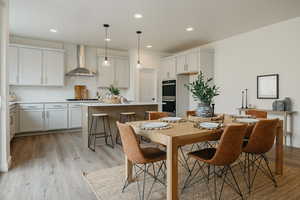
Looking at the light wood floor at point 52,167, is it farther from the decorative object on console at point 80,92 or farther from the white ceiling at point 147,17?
the white ceiling at point 147,17

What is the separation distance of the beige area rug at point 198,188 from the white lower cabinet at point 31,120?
326 centimetres

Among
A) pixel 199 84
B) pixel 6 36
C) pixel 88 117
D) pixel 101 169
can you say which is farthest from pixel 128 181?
pixel 6 36

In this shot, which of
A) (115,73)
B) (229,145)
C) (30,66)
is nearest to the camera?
(229,145)

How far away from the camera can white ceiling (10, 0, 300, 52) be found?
3.19 meters

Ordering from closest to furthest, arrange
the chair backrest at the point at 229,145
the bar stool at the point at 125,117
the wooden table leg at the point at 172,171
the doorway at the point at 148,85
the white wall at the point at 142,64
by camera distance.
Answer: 1. the wooden table leg at the point at 172,171
2. the chair backrest at the point at 229,145
3. the bar stool at the point at 125,117
4. the white wall at the point at 142,64
5. the doorway at the point at 148,85

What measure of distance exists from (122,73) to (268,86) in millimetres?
4384

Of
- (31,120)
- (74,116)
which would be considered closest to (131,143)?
(74,116)

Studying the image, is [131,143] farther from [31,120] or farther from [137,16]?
[31,120]

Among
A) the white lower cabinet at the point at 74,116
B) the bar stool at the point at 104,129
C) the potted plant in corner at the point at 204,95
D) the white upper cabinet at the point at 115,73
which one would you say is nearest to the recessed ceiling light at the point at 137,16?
the potted plant in corner at the point at 204,95

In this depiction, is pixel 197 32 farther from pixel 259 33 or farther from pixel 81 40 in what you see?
pixel 81 40

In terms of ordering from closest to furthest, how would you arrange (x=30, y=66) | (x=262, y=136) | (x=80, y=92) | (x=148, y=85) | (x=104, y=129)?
(x=262, y=136) < (x=104, y=129) < (x=30, y=66) < (x=80, y=92) < (x=148, y=85)

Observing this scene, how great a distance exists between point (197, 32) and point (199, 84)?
9.02 ft

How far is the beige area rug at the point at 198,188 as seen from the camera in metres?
1.97

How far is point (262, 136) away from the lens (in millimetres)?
2100
